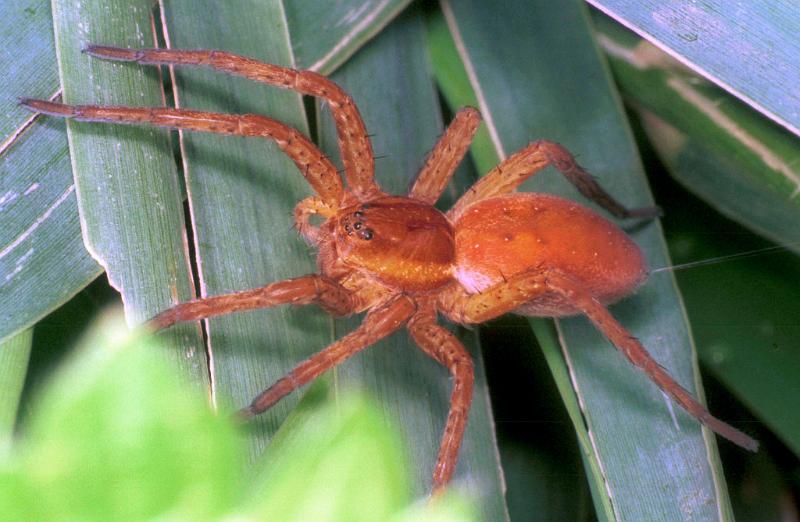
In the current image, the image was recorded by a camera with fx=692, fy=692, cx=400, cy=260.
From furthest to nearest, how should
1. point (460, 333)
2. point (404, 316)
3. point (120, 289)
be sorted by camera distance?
point (460, 333)
point (404, 316)
point (120, 289)

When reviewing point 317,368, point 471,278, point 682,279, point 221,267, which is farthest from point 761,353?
point 221,267

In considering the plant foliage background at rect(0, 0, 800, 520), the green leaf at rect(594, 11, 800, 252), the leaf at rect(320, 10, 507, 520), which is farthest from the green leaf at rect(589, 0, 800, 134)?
the leaf at rect(320, 10, 507, 520)

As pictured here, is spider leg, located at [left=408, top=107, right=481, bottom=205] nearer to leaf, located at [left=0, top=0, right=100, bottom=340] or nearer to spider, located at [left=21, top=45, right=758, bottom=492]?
spider, located at [left=21, top=45, right=758, bottom=492]

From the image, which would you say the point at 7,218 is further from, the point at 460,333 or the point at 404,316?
the point at 460,333

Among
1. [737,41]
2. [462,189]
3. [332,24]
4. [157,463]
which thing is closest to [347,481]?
[157,463]

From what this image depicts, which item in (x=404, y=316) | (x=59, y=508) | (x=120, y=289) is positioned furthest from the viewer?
(x=404, y=316)

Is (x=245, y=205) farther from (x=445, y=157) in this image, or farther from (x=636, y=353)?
(x=636, y=353)

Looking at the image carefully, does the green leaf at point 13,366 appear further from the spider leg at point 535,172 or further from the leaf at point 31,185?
the spider leg at point 535,172

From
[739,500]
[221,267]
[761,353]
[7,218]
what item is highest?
[7,218]
